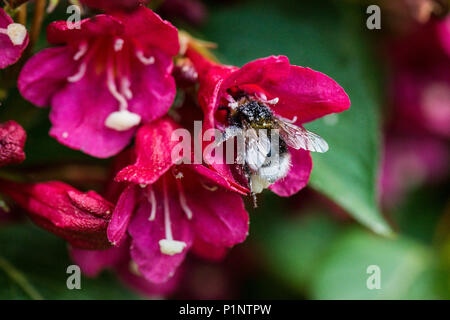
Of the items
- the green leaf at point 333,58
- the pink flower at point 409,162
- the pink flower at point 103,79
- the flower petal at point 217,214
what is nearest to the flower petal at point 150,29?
the pink flower at point 103,79

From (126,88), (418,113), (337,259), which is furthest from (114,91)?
(418,113)

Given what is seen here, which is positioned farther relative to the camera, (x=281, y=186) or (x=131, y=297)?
(x=131, y=297)

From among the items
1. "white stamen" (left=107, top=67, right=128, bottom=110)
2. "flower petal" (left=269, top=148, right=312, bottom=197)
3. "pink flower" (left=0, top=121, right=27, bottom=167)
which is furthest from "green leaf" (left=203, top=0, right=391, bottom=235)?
"pink flower" (left=0, top=121, right=27, bottom=167)

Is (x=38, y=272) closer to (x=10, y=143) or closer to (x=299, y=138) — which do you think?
(x=10, y=143)

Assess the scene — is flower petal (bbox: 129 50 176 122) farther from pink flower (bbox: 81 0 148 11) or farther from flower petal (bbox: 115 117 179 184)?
pink flower (bbox: 81 0 148 11)

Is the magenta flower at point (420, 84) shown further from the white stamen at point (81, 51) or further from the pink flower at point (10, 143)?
the pink flower at point (10, 143)

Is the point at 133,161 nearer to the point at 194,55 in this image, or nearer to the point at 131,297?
the point at 194,55
